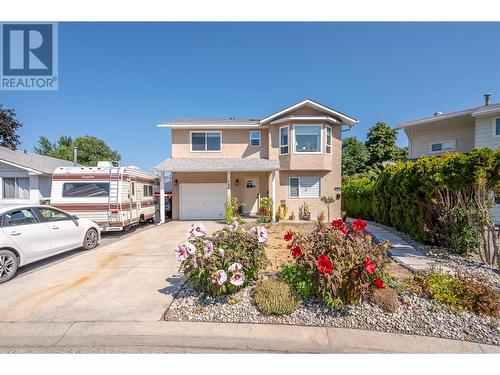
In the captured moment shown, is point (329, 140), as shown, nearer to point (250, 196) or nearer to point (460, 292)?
point (250, 196)

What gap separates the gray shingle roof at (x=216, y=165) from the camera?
484 inches

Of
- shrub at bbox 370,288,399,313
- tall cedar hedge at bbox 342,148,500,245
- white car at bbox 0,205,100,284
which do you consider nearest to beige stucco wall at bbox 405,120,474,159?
tall cedar hedge at bbox 342,148,500,245

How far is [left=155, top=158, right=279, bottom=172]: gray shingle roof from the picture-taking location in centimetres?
1229

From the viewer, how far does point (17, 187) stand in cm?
1403

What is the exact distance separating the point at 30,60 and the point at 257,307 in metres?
11.0

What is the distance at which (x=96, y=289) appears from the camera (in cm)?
437

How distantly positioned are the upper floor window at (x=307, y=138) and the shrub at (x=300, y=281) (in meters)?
10.0

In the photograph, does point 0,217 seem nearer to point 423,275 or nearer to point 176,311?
point 176,311

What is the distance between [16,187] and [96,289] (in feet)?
49.7

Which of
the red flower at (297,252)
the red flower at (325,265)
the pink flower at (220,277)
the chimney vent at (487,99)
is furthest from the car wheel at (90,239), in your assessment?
the chimney vent at (487,99)

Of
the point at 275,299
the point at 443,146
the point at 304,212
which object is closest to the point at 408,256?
the point at 275,299

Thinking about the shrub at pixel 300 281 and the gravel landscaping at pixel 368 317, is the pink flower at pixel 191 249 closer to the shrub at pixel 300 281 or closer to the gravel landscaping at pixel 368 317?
the gravel landscaping at pixel 368 317

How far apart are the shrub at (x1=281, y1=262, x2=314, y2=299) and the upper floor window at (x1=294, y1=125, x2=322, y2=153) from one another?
10037 millimetres
